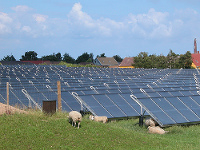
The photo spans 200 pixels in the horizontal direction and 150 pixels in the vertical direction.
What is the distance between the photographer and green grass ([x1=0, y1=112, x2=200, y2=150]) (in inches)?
410

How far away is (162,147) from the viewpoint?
11.1 m

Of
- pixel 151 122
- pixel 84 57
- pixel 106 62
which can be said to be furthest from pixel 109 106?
pixel 84 57

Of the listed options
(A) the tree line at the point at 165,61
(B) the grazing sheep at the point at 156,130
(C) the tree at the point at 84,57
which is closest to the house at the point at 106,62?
(C) the tree at the point at 84,57

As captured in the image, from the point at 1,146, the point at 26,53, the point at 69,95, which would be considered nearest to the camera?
the point at 1,146

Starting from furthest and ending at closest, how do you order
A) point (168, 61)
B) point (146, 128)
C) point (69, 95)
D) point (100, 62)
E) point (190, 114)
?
point (100, 62)
point (168, 61)
point (69, 95)
point (190, 114)
point (146, 128)

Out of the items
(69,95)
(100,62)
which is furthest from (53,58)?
(69,95)

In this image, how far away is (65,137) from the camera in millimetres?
11008

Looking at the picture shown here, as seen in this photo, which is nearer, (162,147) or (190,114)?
(162,147)

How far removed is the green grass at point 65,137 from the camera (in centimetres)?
1042

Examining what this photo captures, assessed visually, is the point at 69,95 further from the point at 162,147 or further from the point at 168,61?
the point at 168,61

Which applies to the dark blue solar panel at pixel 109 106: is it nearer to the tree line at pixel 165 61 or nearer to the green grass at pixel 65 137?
the green grass at pixel 65 137

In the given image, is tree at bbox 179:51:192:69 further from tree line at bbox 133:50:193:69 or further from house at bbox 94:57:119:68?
house at bbox 94:57:119:68

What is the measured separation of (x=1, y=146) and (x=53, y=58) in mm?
144910

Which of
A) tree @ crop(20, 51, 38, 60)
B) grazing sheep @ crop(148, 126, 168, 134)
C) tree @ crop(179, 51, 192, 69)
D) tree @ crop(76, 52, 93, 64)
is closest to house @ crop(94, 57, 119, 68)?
tree @ crop(76, 52, 93, 64)
